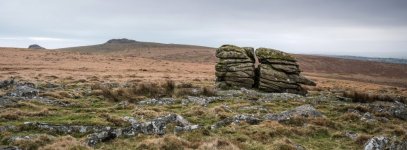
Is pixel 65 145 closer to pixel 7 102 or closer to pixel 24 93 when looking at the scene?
pixel 7 102

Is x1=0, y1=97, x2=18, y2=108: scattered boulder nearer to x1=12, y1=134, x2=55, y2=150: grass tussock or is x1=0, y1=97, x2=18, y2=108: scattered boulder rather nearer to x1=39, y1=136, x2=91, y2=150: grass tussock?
x1=12, y1=134, x2=55, y2=150: grass tussock

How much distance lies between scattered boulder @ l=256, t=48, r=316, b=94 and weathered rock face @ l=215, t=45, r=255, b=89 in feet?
4.03

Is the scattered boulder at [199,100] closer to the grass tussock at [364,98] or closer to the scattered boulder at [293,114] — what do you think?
the scattered boulder at [293,114]

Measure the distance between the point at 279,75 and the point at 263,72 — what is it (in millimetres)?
1668

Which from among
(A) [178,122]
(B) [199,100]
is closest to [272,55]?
(B) [199,100]

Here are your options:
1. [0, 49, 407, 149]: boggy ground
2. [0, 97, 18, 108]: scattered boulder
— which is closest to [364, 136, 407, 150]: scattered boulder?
[0, 49, 407, 149]: boggy ground

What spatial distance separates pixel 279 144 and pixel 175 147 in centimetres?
509

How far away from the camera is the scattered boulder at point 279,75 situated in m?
41.9

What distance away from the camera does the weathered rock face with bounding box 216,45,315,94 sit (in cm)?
4206

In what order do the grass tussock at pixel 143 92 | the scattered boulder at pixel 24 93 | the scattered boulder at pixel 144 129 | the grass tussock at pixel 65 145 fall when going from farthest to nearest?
the grass tussock at pixel 143 92
the scattered boulder at pixel 24 93
the scattered boulder at pixel 144 129
the grass tussock at pixel 65 145

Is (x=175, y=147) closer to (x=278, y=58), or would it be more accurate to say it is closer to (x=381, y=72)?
(x=278, y=58)

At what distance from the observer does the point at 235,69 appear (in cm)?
4322

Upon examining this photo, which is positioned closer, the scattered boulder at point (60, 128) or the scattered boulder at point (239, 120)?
the scattered boulder at point (60, 128)

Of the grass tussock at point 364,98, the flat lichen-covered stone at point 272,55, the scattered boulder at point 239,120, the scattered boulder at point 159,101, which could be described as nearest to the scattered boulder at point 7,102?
the scattered boulder at point 159,101
